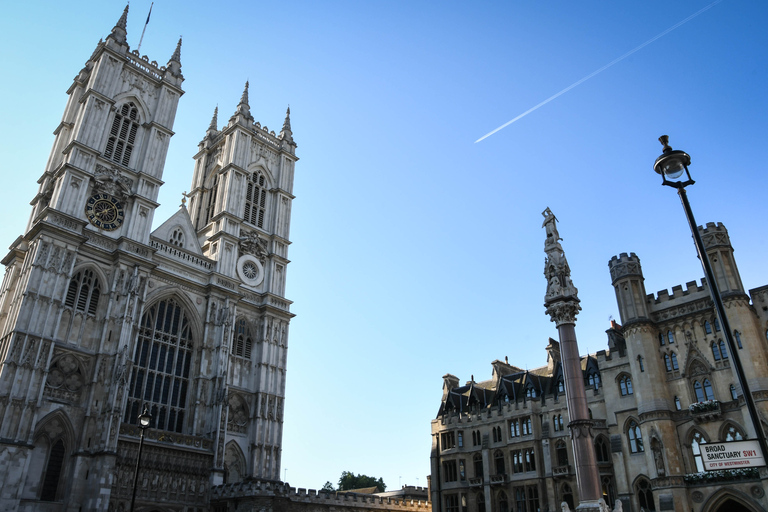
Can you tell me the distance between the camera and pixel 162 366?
39.5 metres

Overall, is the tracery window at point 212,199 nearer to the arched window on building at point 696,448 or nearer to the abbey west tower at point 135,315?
the abbey west tower at point 135,315

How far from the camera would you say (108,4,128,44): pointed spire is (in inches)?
1809

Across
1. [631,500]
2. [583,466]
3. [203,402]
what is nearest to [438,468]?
[631,500]

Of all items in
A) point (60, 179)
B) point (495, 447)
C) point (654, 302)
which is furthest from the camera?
point (495, 447)

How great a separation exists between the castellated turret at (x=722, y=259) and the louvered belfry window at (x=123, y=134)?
40.0 m

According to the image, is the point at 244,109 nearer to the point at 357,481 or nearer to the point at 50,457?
the point at 50,457

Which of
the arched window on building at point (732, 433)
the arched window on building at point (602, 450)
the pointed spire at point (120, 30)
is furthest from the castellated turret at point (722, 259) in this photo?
the pointed spire at point (120, 30)

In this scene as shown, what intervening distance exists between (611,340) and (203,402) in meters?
28.0

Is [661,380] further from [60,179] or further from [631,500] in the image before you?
[60,179]

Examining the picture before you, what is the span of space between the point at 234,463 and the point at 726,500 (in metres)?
29.9

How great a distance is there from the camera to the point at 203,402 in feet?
130

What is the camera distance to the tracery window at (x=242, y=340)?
43.9 m

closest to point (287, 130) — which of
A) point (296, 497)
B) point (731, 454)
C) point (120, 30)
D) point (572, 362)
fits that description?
point (120, 30)

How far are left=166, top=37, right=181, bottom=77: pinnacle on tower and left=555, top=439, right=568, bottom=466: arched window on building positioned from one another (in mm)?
42210
